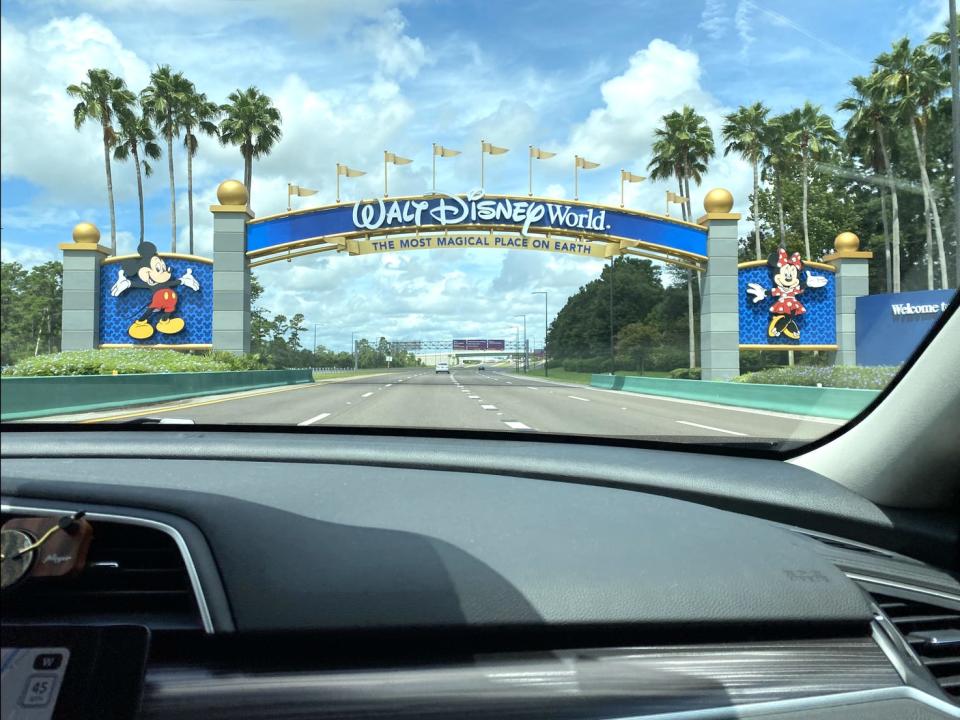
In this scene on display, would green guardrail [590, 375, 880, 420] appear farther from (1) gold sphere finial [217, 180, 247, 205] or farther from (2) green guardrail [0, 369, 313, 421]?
(1) gold sphere finial [217, 180, 247, 205]

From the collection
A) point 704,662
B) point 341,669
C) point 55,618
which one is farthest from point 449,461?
point 55,618

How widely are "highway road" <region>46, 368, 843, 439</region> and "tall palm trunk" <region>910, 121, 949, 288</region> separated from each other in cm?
64

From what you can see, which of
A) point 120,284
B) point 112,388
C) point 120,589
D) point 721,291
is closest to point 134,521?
point 120,589

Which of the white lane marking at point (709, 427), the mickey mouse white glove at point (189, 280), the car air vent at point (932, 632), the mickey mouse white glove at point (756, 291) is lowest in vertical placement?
the car air vent at point (932, 632)

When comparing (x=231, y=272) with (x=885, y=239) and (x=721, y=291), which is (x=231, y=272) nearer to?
(x=721, y=291)

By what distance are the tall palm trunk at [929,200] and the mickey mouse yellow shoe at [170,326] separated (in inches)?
112

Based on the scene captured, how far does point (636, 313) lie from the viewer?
356 centimetres

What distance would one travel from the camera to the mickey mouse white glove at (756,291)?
3.16 metres

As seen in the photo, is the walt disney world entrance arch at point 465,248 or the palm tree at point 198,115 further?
the walt disney world entrance arch at point 465,248

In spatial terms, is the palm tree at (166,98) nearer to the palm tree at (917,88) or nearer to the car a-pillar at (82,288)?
the car a-pillar at (82,288)

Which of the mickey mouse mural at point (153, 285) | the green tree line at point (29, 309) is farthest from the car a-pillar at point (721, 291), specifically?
the green tree line at point (29, 309)

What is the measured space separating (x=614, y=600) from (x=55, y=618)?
1405mm

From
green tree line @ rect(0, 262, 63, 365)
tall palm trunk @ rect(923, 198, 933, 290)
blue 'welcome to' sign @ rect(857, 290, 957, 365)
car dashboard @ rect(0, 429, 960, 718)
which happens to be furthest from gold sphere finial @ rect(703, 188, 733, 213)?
green tree line @ rect(0, 262, 63, 365)

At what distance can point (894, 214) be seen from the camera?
2.64 m
